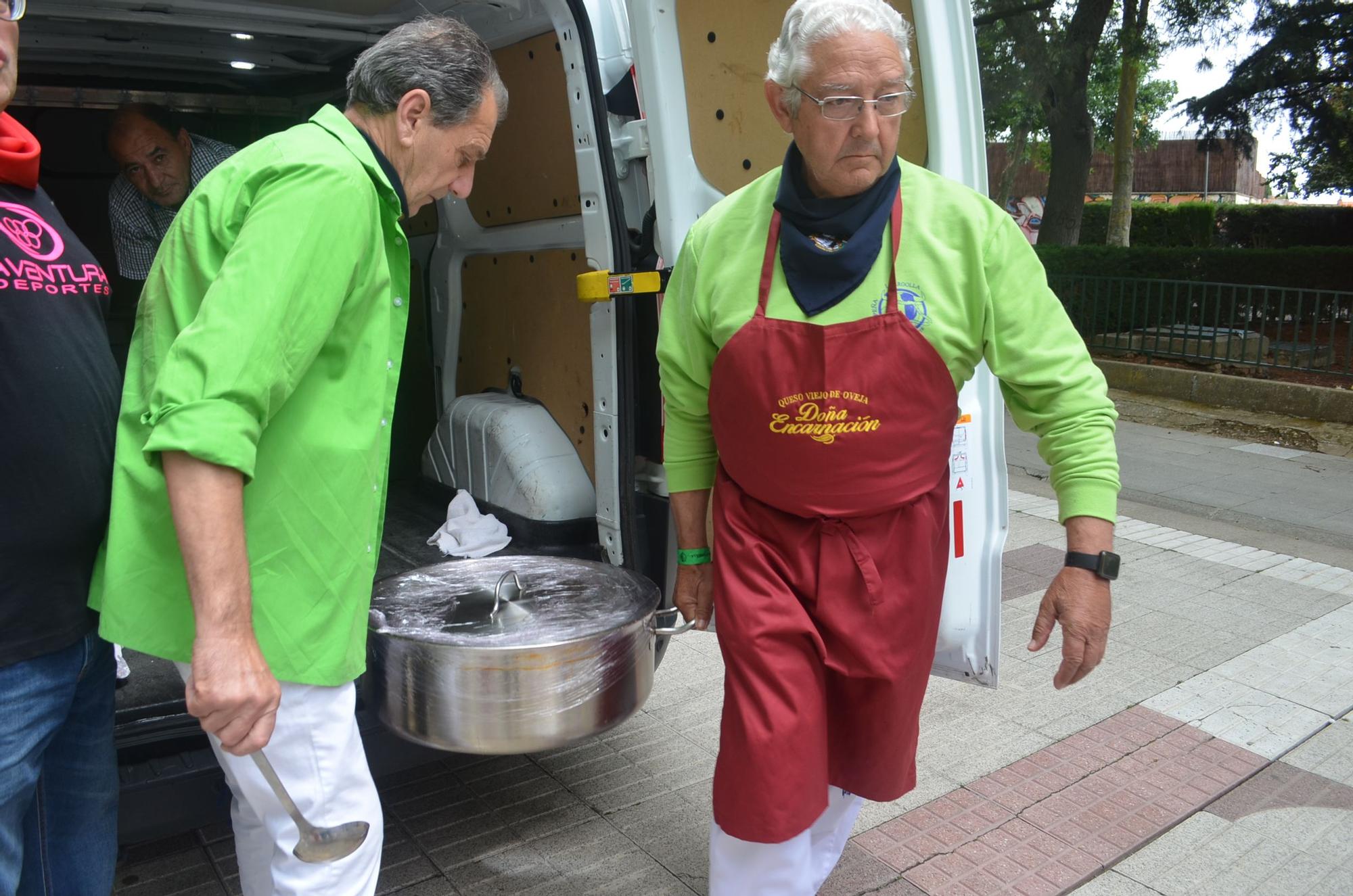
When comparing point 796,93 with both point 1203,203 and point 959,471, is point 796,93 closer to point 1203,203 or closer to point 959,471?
point 959,471

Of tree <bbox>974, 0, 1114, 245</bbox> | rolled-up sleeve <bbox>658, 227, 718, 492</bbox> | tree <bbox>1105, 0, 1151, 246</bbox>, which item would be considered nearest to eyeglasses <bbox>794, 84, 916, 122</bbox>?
rolled-up sleeve <bbox>658, 227, 718, 492</bbox>

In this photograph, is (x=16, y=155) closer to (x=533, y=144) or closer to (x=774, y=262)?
(x=774, y=262)

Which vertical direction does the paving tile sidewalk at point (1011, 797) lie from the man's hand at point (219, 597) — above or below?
below

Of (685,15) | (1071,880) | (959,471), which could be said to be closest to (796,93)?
(685,15)

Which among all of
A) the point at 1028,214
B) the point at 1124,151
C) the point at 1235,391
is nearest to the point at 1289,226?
the point at 1124,151

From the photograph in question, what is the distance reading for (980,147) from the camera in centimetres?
270

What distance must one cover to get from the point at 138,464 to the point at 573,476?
195 centimetres

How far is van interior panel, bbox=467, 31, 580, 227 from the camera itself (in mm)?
3494

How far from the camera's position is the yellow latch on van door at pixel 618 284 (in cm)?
276

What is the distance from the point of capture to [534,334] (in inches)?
155

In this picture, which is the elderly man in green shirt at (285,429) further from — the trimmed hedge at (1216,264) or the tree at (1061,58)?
the trimmed hedge at (1216,264)

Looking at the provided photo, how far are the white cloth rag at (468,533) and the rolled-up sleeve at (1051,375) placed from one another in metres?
1.98

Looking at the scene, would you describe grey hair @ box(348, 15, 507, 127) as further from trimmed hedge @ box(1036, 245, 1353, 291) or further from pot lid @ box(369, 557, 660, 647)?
trimmed hedge @ box(1036, 245, 1353, 291)

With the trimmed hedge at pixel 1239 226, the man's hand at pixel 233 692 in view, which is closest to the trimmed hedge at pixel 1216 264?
the trimmed hedge at pixel 1239 226
